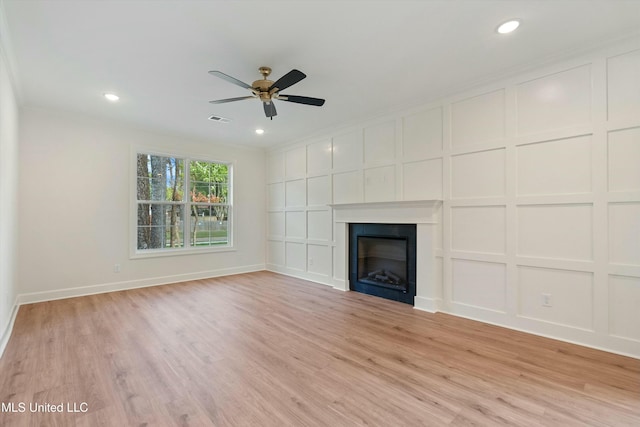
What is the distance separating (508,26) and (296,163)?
4.07m

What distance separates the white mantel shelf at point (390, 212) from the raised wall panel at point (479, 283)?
0.67 metres

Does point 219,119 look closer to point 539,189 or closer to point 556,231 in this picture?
point 539,189

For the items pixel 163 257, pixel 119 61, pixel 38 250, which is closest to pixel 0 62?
pixel 119 61

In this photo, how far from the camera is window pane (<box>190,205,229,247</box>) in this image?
579 cm

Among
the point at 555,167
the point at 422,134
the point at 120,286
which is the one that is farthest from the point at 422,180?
the point at 120,286

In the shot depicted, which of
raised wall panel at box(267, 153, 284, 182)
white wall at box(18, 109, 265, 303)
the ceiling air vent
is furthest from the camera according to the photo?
raised wall panel at box(267, 153, 284, 182)

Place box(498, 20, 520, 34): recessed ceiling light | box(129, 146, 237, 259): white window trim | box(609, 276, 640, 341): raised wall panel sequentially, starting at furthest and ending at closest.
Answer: box(129, 146, 237, 259): white window trim
box(609, 276, 640, 341): raised wall panel
box(498, 20, 520, 34): recessed ceiling light

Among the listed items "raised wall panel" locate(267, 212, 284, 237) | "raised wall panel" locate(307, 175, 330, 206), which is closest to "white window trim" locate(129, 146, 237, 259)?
"raised wall panel" locate(267, 212, 284, 237)

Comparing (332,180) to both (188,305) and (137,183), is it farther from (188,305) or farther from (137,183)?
(137,183)

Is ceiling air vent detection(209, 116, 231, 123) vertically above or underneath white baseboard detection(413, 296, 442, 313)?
above

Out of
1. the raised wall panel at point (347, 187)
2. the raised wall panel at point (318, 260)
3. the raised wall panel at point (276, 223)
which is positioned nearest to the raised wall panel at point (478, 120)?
the raised wall panel at point (347, 187)

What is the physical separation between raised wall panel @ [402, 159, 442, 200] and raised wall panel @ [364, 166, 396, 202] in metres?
0.20

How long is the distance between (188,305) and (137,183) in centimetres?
252

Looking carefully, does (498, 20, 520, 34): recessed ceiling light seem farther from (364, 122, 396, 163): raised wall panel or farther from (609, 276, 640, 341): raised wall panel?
(609, 276, 640, 341): raised wall panel
